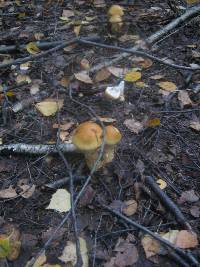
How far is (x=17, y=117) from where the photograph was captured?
141 inches

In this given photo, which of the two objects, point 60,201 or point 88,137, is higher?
point 88,137

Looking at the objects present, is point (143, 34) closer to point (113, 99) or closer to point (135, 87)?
point (135, 87)

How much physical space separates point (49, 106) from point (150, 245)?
5.88 ft

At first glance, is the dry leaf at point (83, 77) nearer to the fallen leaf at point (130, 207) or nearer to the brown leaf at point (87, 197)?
the brown leaf at point (87, 197)

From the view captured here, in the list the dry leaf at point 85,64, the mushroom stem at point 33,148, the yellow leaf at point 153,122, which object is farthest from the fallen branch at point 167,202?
the dry leaf at point 85,64

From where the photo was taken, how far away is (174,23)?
4816 millimetres

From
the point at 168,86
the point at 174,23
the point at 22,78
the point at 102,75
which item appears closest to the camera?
the point at 168,86

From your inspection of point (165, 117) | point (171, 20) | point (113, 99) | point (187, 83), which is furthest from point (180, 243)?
point (171, 20)

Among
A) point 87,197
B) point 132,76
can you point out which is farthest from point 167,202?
point 132,76

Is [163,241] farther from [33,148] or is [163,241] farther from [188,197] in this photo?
[33,148]

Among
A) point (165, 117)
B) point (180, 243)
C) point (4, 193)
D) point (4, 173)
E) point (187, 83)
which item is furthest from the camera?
point (187, 83)

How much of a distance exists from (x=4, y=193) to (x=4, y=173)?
0.79ft

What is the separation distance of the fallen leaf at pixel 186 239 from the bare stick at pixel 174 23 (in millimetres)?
2810

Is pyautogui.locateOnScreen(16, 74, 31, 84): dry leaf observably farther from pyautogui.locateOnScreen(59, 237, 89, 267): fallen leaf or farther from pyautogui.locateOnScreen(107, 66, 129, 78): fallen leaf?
pyautogui.locateOnScreen(59, 237, 89, 267): fallen leaf
